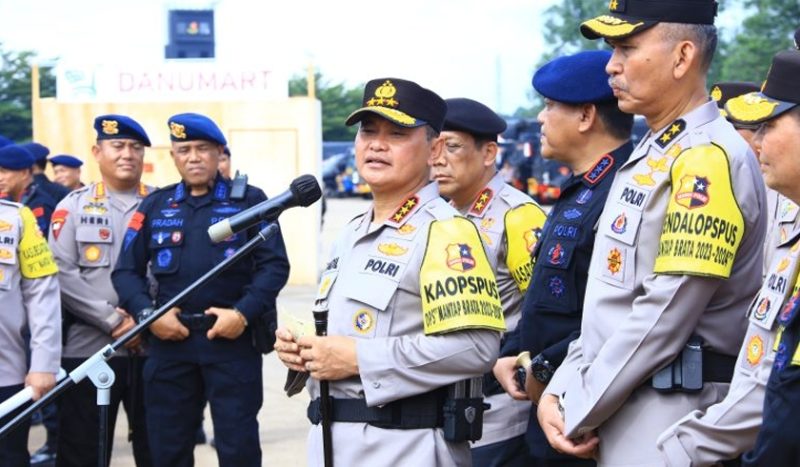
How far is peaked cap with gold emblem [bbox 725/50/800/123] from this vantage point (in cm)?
282

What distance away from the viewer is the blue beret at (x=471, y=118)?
503 centimetres

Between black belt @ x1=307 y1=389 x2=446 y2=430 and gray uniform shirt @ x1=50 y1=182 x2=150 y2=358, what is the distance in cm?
313

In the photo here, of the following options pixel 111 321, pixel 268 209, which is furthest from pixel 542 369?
pixel 111 321

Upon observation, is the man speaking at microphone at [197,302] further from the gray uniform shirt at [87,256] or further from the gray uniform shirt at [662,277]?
the gray uniform shirt at [662,277]

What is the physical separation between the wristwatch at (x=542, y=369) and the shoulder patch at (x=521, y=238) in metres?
0.89

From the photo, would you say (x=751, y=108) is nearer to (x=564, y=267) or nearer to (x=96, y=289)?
(x=564, y=267)

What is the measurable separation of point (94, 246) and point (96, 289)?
26cm

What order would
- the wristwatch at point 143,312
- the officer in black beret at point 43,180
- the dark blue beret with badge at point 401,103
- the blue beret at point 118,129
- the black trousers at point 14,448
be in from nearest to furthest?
the dark blue beret with badge at point 401,103 → the black trousers at point 14,448 → the wristwatch at point 143,312 → the blue beret at point 118,129 → the officer in black beret at point 43,180

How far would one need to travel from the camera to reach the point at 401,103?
12.2 ft

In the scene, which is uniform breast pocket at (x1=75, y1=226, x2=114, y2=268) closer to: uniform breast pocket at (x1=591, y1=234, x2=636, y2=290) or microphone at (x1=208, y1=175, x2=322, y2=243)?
microphone at (x1=208, y1=175, x2=322, y2=243)

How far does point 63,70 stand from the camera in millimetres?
15945

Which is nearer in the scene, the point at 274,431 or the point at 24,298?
the point at 24,298

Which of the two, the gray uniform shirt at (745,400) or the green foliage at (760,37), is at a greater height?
the gray uniform shirt at (745,400)

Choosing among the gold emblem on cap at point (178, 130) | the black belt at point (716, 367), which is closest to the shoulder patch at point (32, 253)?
the gold emblem on cap at point (178, 130)
